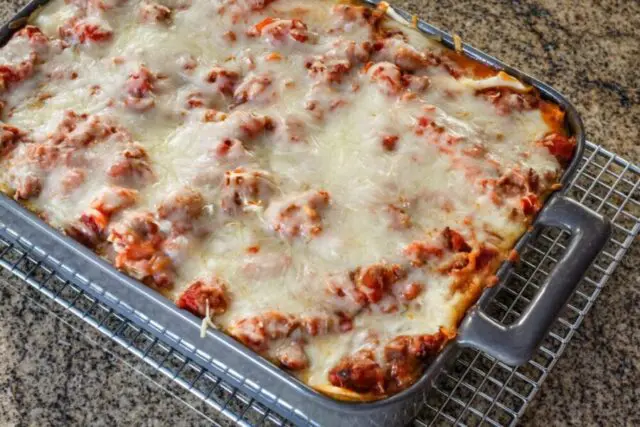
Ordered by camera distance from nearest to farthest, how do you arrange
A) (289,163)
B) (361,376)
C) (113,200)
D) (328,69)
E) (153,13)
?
1. (361,376)
2. (113,200)
3. (289,163)
4. (328,69)
5. (153,13)

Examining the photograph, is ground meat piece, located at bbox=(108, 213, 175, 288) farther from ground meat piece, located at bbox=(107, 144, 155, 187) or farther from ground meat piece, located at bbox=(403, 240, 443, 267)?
ground meat piece, located at bbox=(403, 240, 443, 267)

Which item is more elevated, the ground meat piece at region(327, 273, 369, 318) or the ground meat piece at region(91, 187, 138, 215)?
the ground meat piece at region(91, 187, 138, 215)

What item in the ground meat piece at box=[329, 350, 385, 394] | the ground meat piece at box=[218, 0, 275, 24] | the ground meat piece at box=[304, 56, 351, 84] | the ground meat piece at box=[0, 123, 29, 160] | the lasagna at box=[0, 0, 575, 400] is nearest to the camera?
the ground meat piece at box=[329, 350, 385, 394]

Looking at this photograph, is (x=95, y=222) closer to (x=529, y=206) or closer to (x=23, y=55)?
(x=23, y=55)

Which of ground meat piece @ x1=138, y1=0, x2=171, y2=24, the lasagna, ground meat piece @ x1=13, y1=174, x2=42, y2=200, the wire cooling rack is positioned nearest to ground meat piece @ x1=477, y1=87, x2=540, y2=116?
the lasagna

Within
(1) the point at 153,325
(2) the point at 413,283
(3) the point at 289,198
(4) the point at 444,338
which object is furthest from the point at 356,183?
(1) the point at 153,325

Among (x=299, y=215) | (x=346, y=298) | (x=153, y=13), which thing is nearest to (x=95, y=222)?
(x=299, y=215)

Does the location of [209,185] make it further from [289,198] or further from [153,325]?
[153,325]
